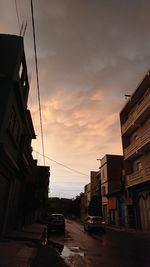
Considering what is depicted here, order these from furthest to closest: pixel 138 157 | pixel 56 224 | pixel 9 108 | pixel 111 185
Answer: pixel 111 185 < pixel 138 157 < pixel 56 224 < pixel 9 108

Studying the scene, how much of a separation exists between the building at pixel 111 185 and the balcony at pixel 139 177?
7.11 meters

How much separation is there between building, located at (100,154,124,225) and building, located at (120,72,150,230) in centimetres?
622

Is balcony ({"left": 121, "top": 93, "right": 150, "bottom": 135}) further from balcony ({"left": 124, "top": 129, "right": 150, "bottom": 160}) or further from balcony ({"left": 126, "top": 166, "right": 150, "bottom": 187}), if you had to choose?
balcony ({"left": 126, "top": 166, "right": 150, "bottom": 187})

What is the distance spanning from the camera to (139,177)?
90.3ft

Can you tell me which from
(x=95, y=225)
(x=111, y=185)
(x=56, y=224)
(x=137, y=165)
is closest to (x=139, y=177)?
(x=137, y=165)

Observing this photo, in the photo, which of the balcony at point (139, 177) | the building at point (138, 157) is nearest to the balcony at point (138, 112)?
the building at point (138, 157)

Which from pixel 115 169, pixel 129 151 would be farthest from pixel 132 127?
pixel 115 169

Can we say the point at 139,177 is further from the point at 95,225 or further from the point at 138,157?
the point at 95,225

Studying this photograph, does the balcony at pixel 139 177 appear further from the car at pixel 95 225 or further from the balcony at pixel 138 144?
the car at pixel 95 225

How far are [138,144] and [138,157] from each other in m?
3.32

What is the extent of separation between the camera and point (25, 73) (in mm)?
16703

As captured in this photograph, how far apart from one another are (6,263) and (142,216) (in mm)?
23580

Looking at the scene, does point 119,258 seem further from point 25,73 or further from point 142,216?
point 142,216

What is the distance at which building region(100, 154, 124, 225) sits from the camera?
1531 inches
